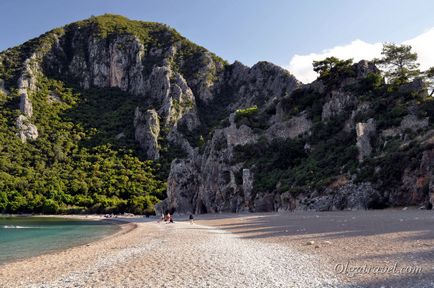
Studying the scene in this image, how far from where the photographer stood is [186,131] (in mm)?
119438

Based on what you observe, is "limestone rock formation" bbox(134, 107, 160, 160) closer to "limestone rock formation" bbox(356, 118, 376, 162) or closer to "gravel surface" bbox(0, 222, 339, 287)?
"limestone rock formation" bbox(356, 118, 376, 162)

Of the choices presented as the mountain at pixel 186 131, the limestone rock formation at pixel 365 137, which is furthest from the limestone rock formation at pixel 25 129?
the limestone rock formation at pixel 365 137

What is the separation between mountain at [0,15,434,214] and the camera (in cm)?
4606

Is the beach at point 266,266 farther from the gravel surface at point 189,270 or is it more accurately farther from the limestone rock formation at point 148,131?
the limestone rock formation at point 148,131

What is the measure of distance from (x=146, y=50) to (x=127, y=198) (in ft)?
238

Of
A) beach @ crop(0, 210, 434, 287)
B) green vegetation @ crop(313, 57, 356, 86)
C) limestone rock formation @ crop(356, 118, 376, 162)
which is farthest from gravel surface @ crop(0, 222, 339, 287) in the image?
green vegetation @ crop(313, 57, 356, 86)

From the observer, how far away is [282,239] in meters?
18.1

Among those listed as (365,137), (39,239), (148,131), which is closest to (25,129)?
(148,131)

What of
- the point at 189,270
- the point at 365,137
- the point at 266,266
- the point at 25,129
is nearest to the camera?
the point at 266,266

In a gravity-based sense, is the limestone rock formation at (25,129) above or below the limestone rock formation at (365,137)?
above

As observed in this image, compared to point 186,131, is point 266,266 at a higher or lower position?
lower

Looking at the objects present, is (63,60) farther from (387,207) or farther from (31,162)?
(387,207)

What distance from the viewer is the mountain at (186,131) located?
46062mm

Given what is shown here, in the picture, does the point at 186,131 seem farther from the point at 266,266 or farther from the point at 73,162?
the point at 266,266
